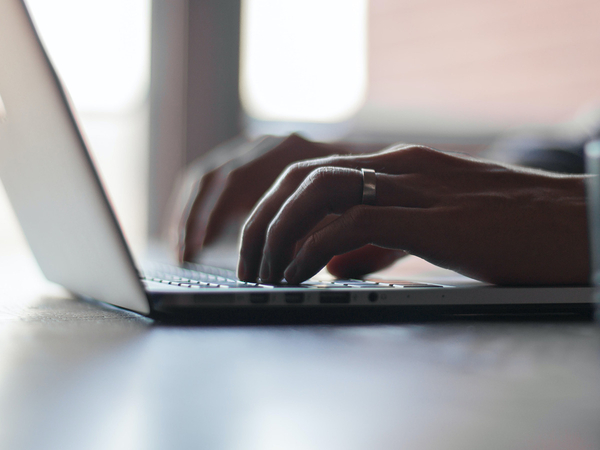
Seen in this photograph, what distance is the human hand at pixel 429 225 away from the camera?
1.50ft

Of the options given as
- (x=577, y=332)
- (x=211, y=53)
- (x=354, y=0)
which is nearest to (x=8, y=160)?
(x=577, y=332)

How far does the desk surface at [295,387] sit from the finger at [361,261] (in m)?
0.20

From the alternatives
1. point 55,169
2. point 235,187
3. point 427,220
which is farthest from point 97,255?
point 235,187

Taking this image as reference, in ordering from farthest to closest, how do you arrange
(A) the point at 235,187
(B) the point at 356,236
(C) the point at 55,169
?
(A) the point at 235,187, (B) the point at 356,236, (C) the point at 55,169

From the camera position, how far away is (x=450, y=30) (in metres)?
2.72

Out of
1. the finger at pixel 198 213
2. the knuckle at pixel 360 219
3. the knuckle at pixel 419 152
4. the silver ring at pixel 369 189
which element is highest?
the knuckle at pixel 419 152

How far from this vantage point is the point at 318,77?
2.66 metres

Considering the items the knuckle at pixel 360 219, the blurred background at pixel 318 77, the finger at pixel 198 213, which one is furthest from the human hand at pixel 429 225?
the blurred background at pixel 318 77

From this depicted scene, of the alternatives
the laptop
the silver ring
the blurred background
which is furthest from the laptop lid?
the blurred background

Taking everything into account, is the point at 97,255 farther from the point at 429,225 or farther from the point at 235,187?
the point at 235,187

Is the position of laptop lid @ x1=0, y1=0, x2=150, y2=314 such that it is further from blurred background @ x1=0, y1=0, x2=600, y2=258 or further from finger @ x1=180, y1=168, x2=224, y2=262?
blurred background @ x1=0, y1=0, x2=600, y2=258

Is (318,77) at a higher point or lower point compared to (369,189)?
higher

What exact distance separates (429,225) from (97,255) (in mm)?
301

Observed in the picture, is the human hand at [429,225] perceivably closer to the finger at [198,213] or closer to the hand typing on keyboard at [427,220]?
the hand typing on keyboard at [427,220]
